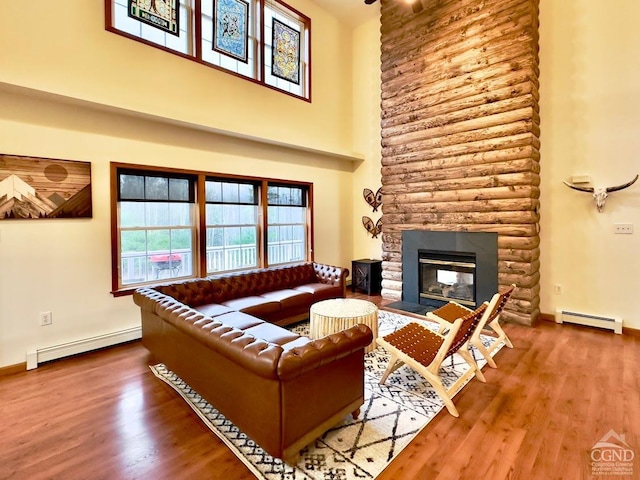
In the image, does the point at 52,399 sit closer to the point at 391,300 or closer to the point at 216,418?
the point at 216,418

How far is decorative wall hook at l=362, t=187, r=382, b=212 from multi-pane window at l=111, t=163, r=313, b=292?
141cm

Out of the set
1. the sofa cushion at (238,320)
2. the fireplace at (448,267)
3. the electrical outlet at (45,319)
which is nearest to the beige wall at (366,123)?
the fireplace at (448,267)

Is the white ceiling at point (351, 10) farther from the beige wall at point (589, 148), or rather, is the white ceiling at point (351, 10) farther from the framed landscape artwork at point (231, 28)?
the beige wall at point (589, 148)

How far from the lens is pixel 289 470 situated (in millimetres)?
1837

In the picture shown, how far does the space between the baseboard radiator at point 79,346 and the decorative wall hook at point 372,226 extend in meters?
4.51

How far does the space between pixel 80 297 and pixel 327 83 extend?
5493mm

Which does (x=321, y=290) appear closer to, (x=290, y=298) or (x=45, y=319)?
(x=290, y=298)

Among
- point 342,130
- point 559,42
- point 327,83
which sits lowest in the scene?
point 342,130

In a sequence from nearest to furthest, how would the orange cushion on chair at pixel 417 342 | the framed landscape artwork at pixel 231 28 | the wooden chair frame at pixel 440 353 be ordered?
the wooden chair frame at pixel 440 353 → the orange cushion on chair at pixel 417 342 → the framed landscape artwork at pixel 231 28

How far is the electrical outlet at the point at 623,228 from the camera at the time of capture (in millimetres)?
3887

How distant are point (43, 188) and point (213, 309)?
2.18 meters

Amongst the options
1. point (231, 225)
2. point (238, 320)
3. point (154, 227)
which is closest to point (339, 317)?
point (238, 320)

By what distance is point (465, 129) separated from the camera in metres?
4.70

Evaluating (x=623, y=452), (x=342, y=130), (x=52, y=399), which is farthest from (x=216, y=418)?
(x=342, y=130)
